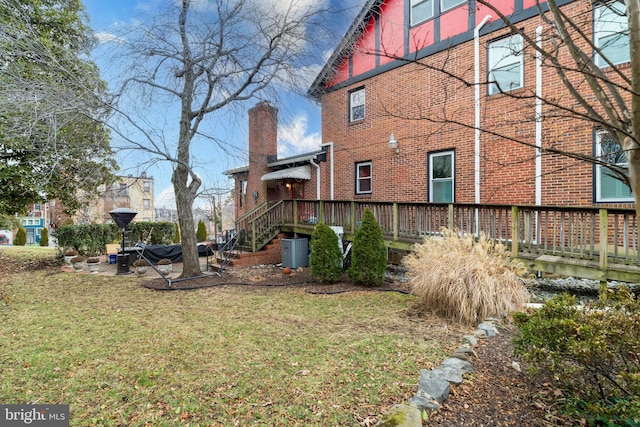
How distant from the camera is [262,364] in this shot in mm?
3359

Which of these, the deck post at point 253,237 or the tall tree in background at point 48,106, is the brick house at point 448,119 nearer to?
the deck post at point 253,237

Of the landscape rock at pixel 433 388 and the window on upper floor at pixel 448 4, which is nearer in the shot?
the landscape rock at pixel 433 388

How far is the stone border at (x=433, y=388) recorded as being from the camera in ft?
7.48

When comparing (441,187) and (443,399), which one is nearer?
(443,399)

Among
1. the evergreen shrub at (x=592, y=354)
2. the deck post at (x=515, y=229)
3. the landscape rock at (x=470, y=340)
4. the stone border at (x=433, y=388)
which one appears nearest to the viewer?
the evergreen shrub at (x=592, y=354)

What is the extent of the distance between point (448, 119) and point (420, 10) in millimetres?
3817

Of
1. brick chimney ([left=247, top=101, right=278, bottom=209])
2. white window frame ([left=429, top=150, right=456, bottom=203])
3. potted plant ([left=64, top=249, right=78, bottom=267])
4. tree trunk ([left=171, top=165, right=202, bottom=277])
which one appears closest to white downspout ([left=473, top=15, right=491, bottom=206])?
white window frame ([left=429, top=150, right=456, bottom=203])

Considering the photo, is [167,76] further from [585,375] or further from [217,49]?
[585,375]

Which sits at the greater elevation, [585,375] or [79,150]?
[79,150]

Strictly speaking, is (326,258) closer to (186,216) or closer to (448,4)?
(186,216)

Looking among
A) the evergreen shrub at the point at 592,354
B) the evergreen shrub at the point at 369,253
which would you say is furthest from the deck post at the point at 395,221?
the evergreen shrub at the point at 592,354

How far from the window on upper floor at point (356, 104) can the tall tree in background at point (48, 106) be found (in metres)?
7.42

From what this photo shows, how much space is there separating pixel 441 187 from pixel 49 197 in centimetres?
1244

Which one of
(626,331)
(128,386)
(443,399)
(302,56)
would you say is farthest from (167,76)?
(626,331)
